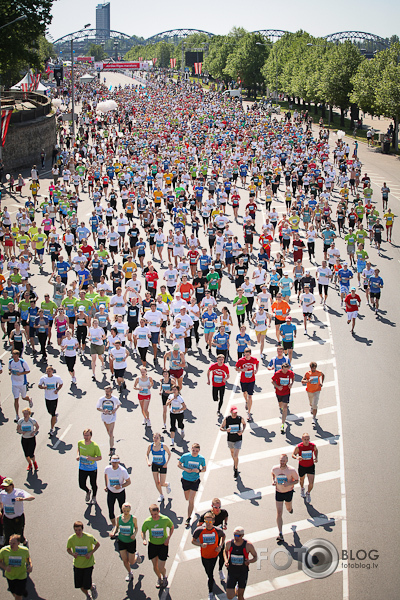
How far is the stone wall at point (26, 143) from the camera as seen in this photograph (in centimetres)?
4597

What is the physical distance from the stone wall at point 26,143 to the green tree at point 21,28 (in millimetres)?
4506

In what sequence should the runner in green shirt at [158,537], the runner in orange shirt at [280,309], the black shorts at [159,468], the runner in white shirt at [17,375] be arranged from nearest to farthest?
the runner in green shirt at [158,537], the black shorts at [159,468], the runner in white shirt at [17,375], the runner in orange shirt at [280,309]

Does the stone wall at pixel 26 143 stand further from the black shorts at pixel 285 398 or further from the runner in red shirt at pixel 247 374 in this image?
the black shorts at pixel 285 398

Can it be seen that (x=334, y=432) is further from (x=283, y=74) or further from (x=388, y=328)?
(x=283, y=74)

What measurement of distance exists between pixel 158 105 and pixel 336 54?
22630 mm

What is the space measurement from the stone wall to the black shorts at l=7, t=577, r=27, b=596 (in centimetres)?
3998

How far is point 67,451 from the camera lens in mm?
12570

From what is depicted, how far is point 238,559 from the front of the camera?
27.7 feet

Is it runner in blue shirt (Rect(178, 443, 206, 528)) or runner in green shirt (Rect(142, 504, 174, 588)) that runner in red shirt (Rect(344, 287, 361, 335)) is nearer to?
runner in blue shirt (Rect(178, 443, 206, 528))

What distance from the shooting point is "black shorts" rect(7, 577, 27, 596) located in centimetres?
858

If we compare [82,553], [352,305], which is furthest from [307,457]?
[352,305]

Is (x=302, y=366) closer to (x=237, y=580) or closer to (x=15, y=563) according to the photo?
(x=237, y=580)

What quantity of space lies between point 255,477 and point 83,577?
3820 millimetres

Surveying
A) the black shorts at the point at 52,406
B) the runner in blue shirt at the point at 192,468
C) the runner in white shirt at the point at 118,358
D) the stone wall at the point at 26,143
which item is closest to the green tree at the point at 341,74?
the stone wall at the point at 26,143
